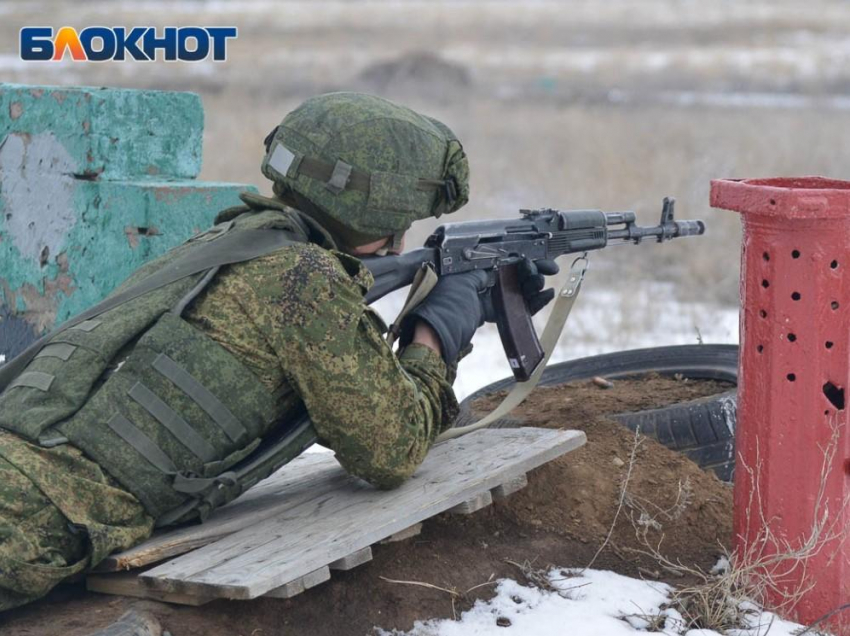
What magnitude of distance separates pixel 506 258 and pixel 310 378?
3.87 feet

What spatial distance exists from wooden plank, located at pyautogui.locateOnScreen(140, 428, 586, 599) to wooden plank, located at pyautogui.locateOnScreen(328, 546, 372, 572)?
0.10ft

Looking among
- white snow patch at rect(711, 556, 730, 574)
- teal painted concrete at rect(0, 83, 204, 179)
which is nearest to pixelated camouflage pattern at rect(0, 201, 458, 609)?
white snow patch at rect(711, 556, 730, 574)

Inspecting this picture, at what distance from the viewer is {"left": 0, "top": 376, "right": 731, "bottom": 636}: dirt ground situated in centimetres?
291

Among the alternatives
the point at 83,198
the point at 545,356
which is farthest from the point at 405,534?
the point at 83,198

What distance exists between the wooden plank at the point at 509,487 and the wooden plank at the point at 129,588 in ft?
3.30

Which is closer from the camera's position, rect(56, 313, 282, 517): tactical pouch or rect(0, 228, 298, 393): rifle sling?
rect(56, 313, 282, 517): tactical pouch

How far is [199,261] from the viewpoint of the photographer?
307 cm

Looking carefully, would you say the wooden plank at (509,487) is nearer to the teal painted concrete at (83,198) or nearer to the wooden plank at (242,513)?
the wooden plank at (242,513)

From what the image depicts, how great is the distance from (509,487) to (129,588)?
→ 1.20m

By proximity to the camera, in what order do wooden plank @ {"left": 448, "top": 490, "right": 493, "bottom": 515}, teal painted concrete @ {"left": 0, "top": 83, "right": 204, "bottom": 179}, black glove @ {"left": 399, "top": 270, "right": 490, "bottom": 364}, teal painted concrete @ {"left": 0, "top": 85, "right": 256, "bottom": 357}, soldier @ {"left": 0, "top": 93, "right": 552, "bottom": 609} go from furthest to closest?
1. teal painted concrete @ {"left": 0, "top": 83, "right": 204, "bottom": 179}
2. teal painted concrete @ {"left": 0, "top": 85, "right": 256, "bottom": 357}
3. black glove @ {"left": 399, "top": 270, "right": 490, "bottom": 364}
4. wooden plank @ {"left": 448, "top": 490, "right": 493, "bottom": 515}
5. soldier @ {"left": 0, "top": 93, "right": 552, "bottom": 609}

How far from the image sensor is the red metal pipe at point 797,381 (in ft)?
10.1

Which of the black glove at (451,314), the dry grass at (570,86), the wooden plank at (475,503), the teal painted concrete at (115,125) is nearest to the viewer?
the wooden plank at (475,503)

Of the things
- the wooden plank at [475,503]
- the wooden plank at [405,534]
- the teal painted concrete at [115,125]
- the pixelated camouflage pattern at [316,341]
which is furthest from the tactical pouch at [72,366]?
the teal painted concrete at [115,125]

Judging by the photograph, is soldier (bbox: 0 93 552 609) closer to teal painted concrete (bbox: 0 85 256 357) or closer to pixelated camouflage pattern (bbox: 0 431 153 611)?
pixelated camouflage pattern (bbox: 0 431 153 611)
